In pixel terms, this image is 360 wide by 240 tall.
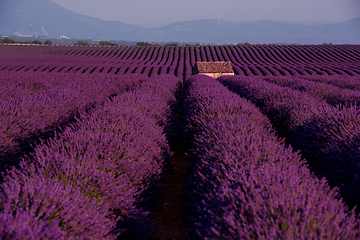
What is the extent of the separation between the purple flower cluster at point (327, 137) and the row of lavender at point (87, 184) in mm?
2298

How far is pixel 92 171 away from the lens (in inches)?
96.7

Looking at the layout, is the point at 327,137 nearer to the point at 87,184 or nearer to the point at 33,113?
the point at 87,184

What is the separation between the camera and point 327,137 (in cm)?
387

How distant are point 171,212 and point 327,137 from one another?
2574 millimetres

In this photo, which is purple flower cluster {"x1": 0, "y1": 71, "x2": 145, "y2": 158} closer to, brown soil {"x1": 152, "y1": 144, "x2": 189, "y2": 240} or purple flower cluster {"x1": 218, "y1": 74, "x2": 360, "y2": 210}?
brown soil {"x1": 152, "y1": 144, "x2": 189, "y2": 240}

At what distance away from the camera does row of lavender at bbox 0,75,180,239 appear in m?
1.72

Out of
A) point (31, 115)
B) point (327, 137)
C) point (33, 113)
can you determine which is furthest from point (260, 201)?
point (33, 113)

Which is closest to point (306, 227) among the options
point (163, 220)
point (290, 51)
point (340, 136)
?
point (163, 220)

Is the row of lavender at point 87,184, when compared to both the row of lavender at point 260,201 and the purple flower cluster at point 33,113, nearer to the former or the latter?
the row of lavender at point 260,201

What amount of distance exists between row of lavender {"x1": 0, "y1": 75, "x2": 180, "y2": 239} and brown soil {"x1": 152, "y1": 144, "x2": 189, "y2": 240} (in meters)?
0.38

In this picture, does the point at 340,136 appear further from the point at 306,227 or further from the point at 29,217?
the point at 29,217

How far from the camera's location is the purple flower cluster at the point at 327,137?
306 cm

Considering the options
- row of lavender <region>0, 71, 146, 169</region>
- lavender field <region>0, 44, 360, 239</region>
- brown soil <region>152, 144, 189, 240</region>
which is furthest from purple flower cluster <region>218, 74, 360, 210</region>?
row of lavender <region>0, 71, 146, 169</region>

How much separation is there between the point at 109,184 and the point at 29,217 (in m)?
0.95
